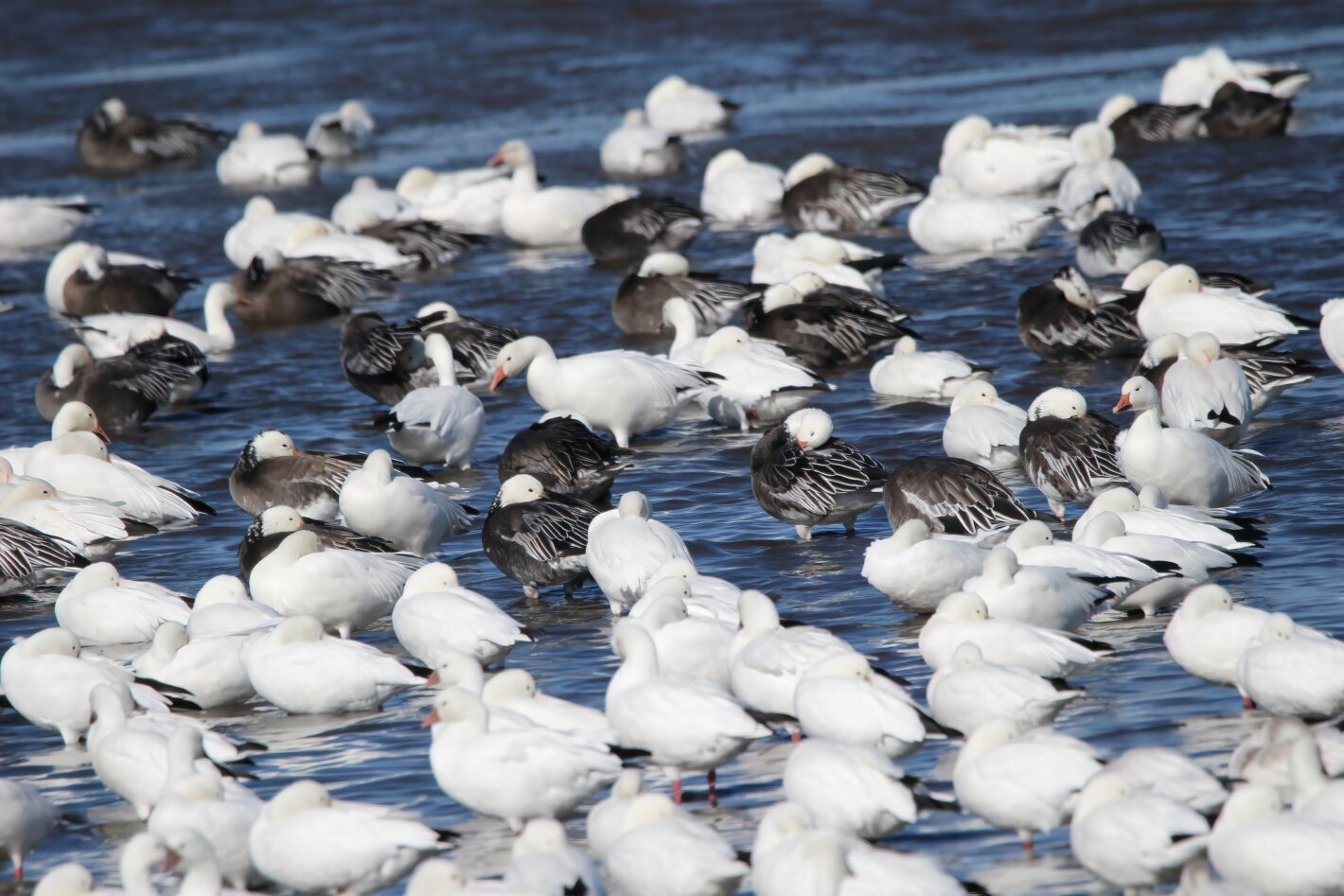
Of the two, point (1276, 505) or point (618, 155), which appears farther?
point (618, 155)

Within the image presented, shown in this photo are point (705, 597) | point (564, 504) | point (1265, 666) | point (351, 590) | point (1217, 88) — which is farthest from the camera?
point (1217, 88)

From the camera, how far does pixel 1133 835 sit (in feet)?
16.1

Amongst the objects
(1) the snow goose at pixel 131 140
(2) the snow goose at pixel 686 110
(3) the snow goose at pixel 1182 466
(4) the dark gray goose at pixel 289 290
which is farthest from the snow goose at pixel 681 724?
(1) the snow goose at pixel 131 140

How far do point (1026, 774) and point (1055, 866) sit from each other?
31 cm

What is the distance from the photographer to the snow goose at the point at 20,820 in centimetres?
578

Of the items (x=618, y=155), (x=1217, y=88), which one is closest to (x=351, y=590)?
(x=618, y=155)

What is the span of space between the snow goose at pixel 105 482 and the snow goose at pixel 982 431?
4293 millimetres

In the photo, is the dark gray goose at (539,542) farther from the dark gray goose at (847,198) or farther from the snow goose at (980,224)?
the dark gray goose at (847,198)

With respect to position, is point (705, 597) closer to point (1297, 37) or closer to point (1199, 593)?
point (1199, 593)

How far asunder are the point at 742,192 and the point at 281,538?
990cm

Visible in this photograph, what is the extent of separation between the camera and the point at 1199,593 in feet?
21.5

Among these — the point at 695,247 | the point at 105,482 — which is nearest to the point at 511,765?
the point at 105,482

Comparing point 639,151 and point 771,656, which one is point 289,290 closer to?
point 639,151

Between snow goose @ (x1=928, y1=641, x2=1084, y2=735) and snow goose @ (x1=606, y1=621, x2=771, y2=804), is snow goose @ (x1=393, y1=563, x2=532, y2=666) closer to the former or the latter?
snow goose @ (x1=606, y1=621, x2=771, y2=804)
